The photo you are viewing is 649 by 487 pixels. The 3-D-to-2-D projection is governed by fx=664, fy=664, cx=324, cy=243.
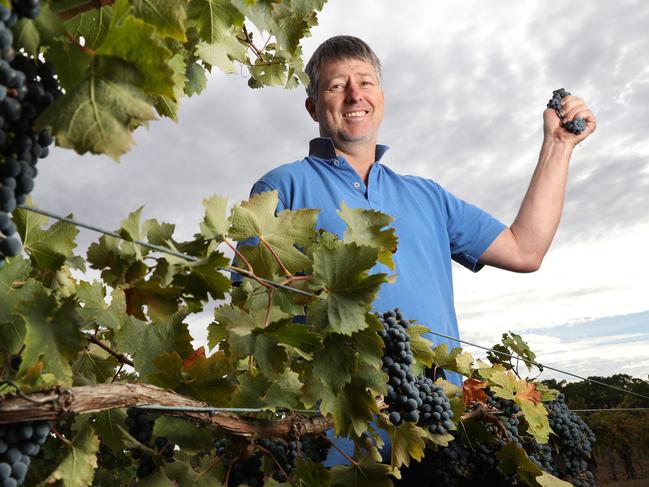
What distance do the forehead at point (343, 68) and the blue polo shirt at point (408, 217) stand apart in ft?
1.12

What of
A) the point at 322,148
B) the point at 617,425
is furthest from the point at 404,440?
the point at 617,425

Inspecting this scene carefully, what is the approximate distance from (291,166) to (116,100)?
2.10m

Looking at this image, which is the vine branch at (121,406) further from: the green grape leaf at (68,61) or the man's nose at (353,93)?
the man's nose at (353,93)

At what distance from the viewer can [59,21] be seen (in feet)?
3.28

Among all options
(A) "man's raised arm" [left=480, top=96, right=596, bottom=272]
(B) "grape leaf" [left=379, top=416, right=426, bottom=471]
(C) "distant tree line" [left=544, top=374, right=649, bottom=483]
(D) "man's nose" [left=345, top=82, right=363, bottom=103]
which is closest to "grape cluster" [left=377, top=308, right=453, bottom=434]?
(B) "grape leaf" [left=379, top=416, right=426, bottom=471]

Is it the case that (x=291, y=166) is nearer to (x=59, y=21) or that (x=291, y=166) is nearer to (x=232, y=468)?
(x=232, y=468)

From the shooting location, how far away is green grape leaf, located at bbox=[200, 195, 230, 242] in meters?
1.58

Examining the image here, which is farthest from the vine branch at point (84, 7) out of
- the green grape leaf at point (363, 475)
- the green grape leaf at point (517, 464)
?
the green grape leaf at point (517, 464)

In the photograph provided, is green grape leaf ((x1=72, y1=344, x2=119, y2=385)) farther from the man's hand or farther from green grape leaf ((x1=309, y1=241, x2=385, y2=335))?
the man's hand

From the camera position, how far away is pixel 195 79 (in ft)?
6.79

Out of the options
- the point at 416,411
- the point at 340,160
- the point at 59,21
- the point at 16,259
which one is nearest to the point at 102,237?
the point at 16,259

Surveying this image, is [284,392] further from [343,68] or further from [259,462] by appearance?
[343,68]

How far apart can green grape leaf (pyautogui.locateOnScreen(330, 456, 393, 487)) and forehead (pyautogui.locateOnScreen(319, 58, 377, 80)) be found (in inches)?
82.2

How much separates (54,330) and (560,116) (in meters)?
3.35
